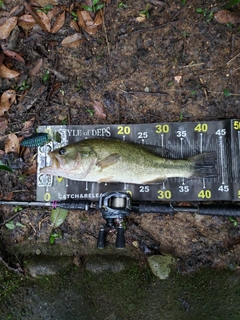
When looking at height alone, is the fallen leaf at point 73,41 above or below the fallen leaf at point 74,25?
below

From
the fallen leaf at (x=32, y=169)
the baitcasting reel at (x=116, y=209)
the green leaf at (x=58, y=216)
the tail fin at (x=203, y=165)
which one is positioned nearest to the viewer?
the baitcasting reel at (x=116, y=209)

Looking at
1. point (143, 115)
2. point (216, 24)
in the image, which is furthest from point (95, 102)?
point (216, 24)

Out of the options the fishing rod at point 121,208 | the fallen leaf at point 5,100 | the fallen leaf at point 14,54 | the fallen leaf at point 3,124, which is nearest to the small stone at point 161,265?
the fishing rod at point 121,208

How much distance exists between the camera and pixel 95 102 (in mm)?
4188

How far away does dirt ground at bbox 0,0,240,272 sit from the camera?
4.06 m

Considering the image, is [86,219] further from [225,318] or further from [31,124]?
[225,318]

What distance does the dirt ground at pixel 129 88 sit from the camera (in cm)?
406

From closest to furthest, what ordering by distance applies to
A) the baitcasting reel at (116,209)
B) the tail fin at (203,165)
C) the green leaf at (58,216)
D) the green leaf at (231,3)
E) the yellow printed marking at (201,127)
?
the baitcasting reel at (116,209) → the green leaf at (231,3) → the tail fin at (203,165) → the yellow printed marking at (201,127) → the green leaf at (58,216)

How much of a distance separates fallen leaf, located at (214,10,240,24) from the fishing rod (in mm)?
2332

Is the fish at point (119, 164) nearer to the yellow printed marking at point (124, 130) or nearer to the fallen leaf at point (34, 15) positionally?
the yellow printed marking at point (124, 130)

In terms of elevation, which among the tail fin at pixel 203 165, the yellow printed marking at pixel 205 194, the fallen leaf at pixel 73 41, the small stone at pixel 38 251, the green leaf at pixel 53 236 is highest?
the fallen leaf at pixel 73 41

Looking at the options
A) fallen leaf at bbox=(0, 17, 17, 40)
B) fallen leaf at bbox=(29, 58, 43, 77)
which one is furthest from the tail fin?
fallen leaf at bbox=(0, 17, 17, 40)

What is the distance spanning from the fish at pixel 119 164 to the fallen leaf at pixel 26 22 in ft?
6.03

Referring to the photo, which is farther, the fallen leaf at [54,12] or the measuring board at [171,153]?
the fallen leaf at [54,12]
